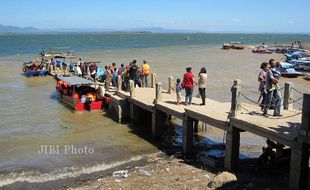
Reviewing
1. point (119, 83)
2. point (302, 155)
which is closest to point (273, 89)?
point (302, 155)

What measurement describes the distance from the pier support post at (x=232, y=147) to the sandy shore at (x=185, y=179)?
1.31 ft

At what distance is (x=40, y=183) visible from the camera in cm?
1390

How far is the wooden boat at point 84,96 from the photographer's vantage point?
79.9 feet

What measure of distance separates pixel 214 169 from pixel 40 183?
238 inches

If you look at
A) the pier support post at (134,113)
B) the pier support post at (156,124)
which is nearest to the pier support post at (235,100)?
the pier support post at (156,124)

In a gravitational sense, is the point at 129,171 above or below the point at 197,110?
below

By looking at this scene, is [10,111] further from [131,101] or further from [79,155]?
[79,155]

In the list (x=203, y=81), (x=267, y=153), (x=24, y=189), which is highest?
(x=203, y=81)

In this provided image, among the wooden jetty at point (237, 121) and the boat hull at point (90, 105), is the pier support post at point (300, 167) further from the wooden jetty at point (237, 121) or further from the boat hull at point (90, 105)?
the boat hull at point (90, 105)

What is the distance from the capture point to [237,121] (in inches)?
527

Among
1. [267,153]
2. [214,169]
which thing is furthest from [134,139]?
[267,153]

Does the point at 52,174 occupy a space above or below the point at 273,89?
below

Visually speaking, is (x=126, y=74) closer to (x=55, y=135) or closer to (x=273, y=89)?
(x=55, y=135)

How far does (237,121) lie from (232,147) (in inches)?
40.0
